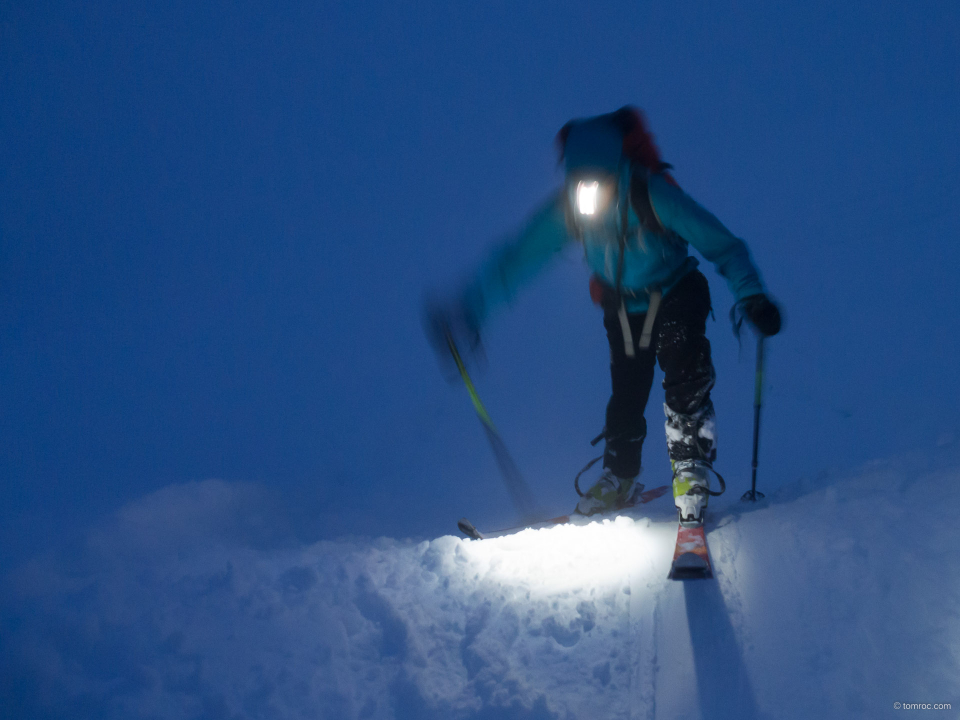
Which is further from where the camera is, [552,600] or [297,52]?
[297,52]

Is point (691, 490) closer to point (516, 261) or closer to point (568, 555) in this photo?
point (568, 555)

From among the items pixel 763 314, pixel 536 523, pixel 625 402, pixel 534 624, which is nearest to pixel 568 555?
pixel 534 624

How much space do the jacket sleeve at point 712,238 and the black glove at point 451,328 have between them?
105 centimetres

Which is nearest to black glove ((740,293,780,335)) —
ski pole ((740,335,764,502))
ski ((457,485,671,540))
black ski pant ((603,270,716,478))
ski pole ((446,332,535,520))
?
ski pole ((740,335,764,502))

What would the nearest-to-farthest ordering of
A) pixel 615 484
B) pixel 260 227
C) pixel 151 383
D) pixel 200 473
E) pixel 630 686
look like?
pixel 630 686 → pixel 615 484 → pixel 200 473 → pixel 151 383 → pixel 260 227

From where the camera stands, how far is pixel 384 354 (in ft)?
53.1

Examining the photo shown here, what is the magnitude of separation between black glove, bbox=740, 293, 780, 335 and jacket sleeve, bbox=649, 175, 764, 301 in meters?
0.04

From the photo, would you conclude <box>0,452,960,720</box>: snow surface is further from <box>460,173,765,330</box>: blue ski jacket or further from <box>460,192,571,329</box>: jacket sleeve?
<box>460,192,571,329</box>: jacket sleeve

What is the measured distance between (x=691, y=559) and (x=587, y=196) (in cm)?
143

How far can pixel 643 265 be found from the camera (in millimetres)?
2396

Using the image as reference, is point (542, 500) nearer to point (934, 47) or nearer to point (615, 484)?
point (615, 484)

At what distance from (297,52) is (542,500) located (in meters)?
33.5

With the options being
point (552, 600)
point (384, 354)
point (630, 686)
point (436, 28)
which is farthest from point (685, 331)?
point (436, 28)

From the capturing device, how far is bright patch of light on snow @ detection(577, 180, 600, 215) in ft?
7.52
